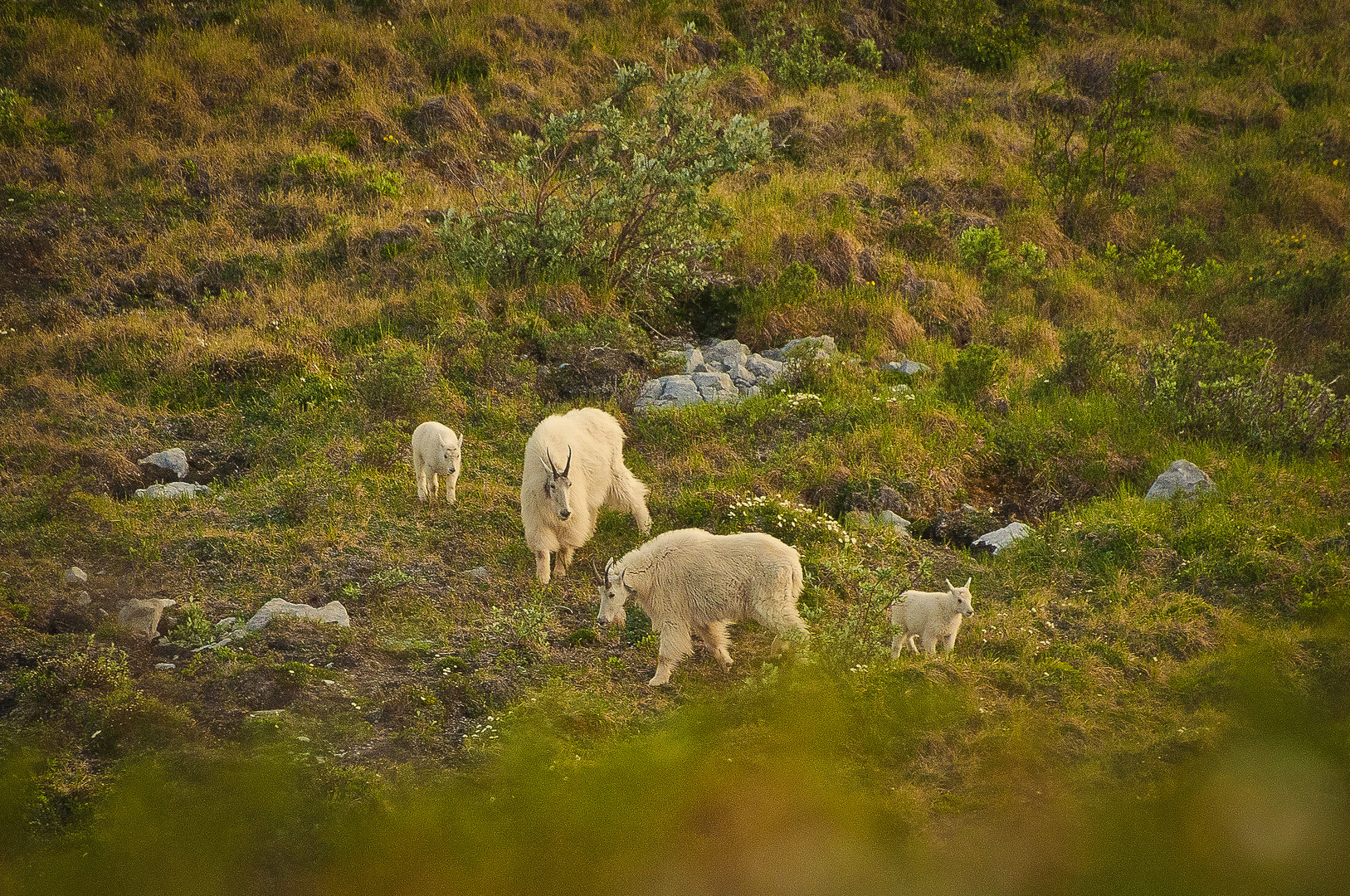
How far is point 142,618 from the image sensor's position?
700 centimetres

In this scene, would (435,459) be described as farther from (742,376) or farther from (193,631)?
(742,376)

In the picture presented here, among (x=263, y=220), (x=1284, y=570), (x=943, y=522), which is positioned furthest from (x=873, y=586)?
(x=263, y=220)

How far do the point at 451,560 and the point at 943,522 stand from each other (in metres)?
4.65

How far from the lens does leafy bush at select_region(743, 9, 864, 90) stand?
851 inches

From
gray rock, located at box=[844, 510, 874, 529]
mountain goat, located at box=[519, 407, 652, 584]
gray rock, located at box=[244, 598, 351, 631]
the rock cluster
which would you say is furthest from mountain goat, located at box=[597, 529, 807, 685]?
the rock cluster

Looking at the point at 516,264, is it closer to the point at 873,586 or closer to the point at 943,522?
the point at 943,522

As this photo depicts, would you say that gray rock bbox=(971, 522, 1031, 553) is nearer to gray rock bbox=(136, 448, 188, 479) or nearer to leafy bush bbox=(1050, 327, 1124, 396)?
leafy bush bbox=(1050, 327, 1124, 396)

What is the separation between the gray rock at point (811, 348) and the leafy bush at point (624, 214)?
1690mm

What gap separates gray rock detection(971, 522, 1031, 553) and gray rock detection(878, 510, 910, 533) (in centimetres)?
63

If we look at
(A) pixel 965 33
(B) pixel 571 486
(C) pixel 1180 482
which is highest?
(A) pixel 965 33

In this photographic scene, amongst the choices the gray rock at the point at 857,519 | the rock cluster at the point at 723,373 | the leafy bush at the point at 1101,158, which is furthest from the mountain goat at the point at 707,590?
the leafy bush at the point at 1101,158

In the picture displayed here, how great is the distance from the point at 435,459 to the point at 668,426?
9.37 feet

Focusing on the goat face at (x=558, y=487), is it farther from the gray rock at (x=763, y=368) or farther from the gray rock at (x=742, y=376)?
the gray rock at (x=763, y=368)

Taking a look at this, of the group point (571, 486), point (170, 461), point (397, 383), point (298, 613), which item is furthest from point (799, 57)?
point (298, 613)
